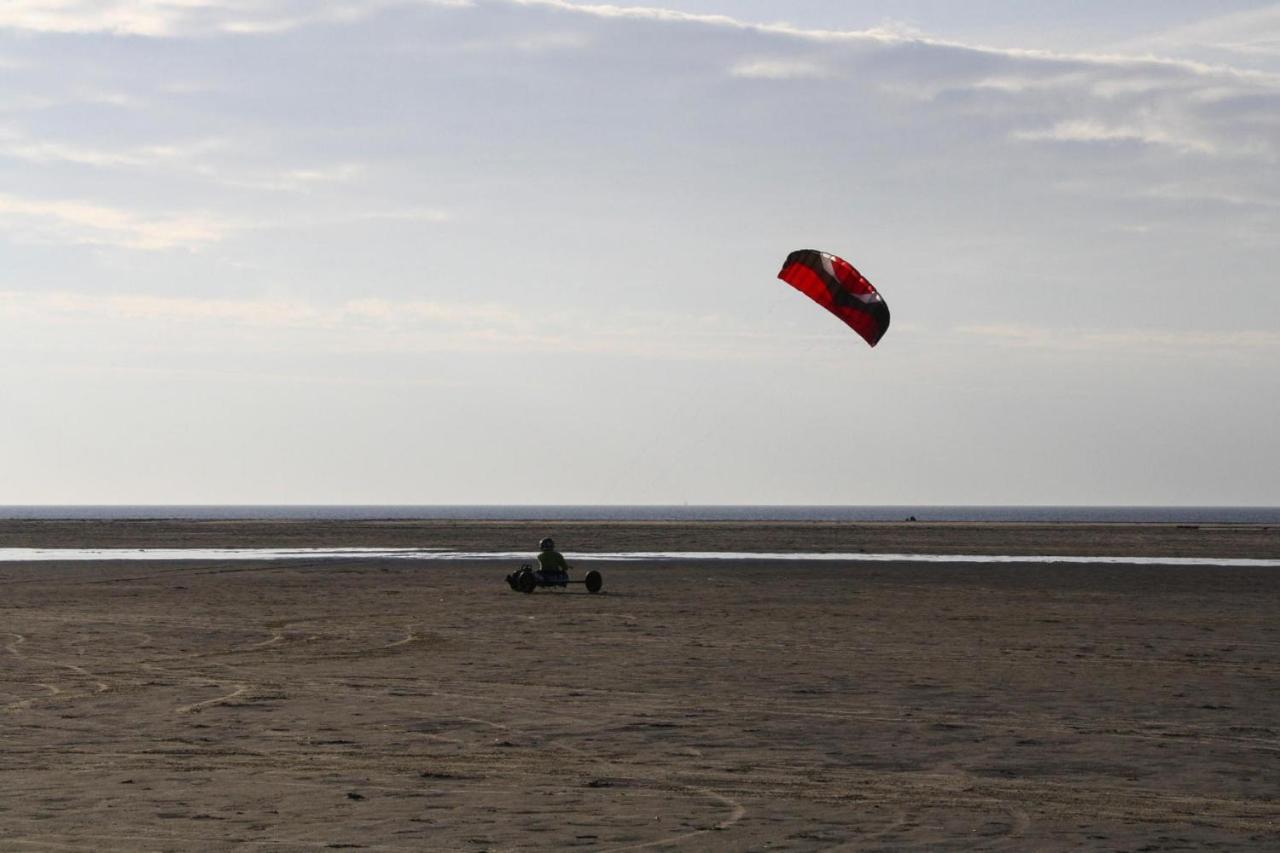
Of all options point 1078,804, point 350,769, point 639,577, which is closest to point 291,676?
point 350,769

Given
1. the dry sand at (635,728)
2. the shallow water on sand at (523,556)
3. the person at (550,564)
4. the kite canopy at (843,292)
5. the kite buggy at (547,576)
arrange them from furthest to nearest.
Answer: the shallow water on sand at (523,556) < the kite canopy at (843,292) < the person at (550,564) < the kite buggy at (547,576) < the dry sand at (635,728)

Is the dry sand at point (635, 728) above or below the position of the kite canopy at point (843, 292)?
below

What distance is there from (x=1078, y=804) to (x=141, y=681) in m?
10.4

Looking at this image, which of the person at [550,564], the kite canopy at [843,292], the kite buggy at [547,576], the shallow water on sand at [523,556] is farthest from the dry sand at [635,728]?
the shallow water on sand at [523,556]

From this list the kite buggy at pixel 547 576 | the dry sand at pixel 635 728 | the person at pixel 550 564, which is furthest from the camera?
the person at pixel 550 564

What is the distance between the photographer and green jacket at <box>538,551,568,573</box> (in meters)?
32.0

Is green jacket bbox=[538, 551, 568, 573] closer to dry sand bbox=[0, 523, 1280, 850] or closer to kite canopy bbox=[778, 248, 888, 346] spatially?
dry sand bbox=[0, 523, 1280, 850]

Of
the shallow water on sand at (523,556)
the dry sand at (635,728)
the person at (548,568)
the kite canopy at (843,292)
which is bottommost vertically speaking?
the dry sand at (635,728)

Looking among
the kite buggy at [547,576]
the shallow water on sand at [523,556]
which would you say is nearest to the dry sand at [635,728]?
the kite buggy at [547,576]

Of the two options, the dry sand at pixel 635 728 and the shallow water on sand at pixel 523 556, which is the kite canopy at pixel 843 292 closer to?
A: the dry sand at pixel 635 728

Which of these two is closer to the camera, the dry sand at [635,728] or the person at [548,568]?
the dry sand at [635,728]

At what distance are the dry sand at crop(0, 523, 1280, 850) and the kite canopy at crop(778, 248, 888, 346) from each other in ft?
31.5

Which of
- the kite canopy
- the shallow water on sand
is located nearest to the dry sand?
the kite canopy

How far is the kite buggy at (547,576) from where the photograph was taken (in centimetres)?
3177
